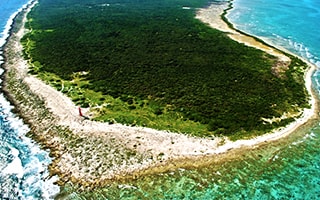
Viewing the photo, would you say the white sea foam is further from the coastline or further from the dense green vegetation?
the dense green vegetation

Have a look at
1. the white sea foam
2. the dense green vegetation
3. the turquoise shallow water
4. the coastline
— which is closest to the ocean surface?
the white sea foam

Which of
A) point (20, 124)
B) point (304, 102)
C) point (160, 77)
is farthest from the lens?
point (160, 77)

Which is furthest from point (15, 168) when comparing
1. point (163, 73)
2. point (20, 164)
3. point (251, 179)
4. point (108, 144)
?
point (163, 73)

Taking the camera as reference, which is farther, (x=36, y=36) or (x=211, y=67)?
(x=36, y=36)

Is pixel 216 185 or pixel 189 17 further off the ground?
pixel 189 17

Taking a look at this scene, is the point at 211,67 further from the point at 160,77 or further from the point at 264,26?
the point at 264,26

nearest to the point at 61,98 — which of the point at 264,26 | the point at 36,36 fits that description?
the point at 36,36
